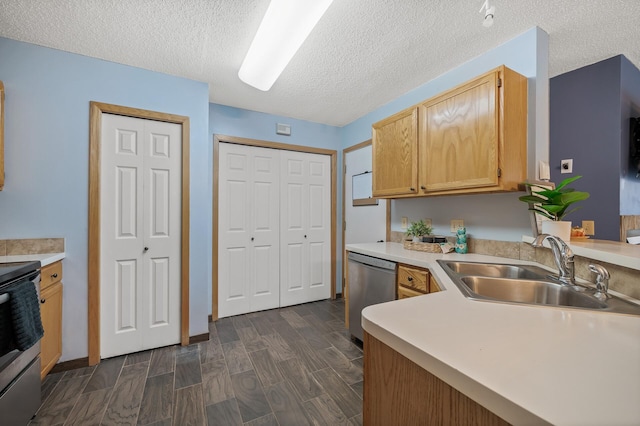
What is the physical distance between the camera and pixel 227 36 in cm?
187

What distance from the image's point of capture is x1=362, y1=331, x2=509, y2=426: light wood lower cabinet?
1.82 feet

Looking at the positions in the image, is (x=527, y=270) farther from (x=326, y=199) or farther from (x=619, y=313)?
(x=326, y=199)

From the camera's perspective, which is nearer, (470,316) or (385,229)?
(470,316)

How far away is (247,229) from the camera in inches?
125

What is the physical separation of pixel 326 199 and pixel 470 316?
292 centimetres

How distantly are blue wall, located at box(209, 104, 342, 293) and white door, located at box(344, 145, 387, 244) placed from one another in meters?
0.16

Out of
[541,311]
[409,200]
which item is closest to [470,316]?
[541,311]

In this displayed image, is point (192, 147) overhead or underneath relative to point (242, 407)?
overhead

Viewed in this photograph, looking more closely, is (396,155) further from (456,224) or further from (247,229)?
(247,229)

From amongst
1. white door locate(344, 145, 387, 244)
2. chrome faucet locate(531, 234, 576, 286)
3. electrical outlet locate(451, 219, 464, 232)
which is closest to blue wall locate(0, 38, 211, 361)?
white door locate(344, 145, 387, 244)

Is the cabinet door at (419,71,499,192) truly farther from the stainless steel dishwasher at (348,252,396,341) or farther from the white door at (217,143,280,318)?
the white door at (217,143,280,318)

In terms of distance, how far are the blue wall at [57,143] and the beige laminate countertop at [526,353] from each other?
242 cm

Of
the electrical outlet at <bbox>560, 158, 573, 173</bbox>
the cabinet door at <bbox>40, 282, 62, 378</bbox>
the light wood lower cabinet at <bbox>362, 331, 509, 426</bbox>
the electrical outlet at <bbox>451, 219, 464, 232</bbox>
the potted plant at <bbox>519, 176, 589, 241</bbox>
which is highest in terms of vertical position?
the electrical outlet at <bbox>560, 158, 573, 173</bbox>

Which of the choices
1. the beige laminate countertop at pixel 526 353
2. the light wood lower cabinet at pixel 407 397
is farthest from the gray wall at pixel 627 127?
the light wood lower cabinet at pixel 407 397
